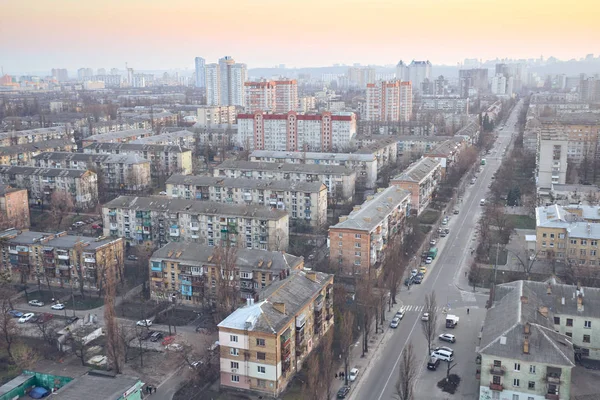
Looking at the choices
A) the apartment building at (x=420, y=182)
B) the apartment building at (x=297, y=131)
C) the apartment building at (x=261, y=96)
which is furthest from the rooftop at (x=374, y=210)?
the apartment building at (x=261, y=96)

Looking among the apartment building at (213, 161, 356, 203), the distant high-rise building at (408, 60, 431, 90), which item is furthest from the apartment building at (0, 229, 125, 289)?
the distant high-rise building at (408, 60, 431, 90)

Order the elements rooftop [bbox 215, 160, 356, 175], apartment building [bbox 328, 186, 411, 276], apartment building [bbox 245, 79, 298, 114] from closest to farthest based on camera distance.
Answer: apartment building [bbox 328, 186, 411, 276], rooftop [bbox 215, 160, 356, 175], apartment building [bbox 245, 79, 298, 114]

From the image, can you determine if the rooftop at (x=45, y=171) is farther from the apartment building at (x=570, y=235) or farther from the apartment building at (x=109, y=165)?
the apartment building at (x=570, y=235)

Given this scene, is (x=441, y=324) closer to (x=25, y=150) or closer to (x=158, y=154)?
(x=158, y=154)

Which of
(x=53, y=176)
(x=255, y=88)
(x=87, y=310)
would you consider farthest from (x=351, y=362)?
(x=255, y=88)

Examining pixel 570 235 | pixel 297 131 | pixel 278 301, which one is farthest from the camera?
pixel 297 131

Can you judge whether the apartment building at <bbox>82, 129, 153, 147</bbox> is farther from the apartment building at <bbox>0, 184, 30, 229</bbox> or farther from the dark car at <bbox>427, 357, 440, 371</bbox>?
the dark car at <bbox>427, 357, 440, 371</bbox>

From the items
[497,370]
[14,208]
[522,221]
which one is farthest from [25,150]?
[497,370]

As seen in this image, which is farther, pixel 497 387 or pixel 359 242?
pixel 359 242

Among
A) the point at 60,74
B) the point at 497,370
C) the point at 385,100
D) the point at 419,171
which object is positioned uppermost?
the point at 60,74
